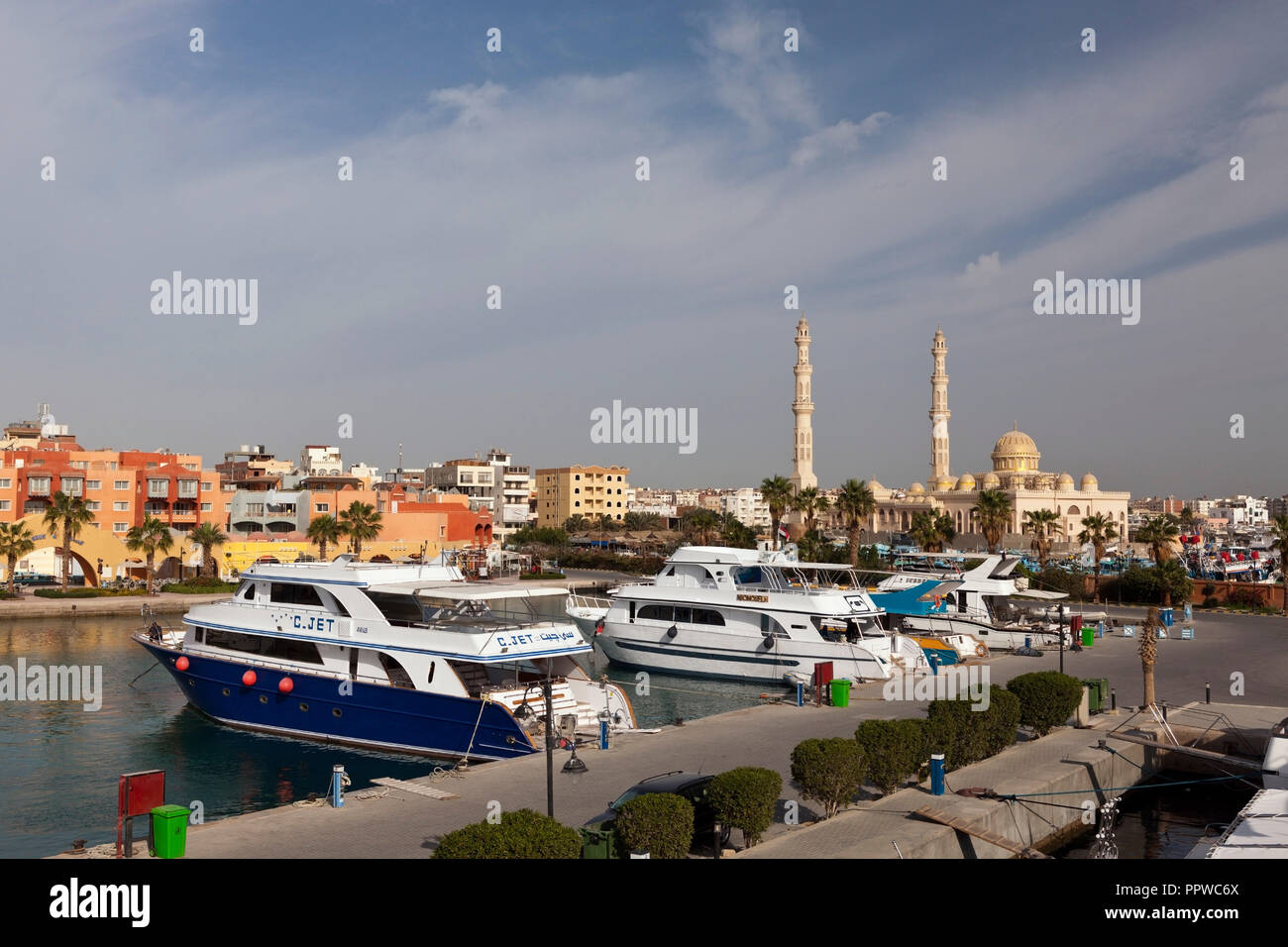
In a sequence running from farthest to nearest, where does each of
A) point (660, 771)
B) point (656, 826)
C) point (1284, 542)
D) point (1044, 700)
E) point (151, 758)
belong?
point (1284, 542), point (151, 758), point (1044, 700), point (660, 771), point (656, 826)

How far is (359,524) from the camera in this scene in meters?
66.4

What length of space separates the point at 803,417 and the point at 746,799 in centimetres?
9839

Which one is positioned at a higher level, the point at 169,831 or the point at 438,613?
the point at 438,613

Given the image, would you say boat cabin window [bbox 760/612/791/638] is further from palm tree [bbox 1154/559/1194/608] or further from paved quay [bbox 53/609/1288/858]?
palm tree [bbox 1154/559/1194/608]

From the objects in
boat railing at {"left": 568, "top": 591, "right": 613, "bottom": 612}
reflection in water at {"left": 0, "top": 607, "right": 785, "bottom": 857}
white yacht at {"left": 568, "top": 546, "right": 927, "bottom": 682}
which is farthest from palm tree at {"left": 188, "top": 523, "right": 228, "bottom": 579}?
white yacht at {"left": 568, "top": 546, "right": 927, "bottom": 682}

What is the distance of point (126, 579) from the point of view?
61.5m

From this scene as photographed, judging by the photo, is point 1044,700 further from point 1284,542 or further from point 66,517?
point 66,517

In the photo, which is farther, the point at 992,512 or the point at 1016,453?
the point at 1016,453

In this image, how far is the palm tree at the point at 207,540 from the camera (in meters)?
61.7

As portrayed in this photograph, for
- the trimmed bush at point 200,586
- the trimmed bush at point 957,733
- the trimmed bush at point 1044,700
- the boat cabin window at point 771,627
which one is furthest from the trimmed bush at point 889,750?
the trimmed bush at point 200,586

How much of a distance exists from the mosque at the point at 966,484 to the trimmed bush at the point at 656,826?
90.5 meters

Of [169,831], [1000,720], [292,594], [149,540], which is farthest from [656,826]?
[149,540]

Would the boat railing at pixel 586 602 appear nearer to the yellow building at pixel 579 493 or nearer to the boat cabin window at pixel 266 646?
the boat cabin window at pixel 266 646

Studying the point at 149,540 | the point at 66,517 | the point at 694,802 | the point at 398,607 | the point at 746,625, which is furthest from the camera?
the point at 149,540
